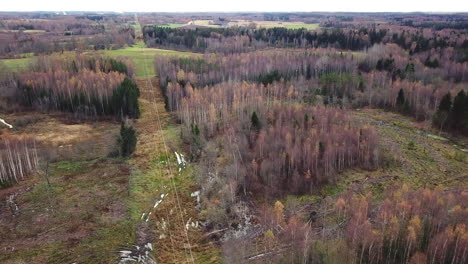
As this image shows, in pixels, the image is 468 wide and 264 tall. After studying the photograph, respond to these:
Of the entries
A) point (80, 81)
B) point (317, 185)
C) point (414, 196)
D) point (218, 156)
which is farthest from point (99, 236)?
point (80, 81)

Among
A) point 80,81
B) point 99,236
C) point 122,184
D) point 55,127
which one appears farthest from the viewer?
point 80,81

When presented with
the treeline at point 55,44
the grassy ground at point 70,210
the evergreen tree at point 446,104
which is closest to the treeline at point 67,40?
the treeline at point 55,44

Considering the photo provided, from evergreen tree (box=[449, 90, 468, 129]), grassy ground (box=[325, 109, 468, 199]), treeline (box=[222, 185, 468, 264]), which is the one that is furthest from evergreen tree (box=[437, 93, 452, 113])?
treeline (box=[222, 185, 468, 264])

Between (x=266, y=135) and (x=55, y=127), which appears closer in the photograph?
(x=266, y=135)

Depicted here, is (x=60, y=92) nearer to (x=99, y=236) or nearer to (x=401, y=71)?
(x=99, y=236)

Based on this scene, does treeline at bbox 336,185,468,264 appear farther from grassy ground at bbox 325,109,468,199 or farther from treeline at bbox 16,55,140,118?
treeline at bbox 16,55,140,118

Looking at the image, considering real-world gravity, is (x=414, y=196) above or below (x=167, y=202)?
above

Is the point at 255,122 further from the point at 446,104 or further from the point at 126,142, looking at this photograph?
the point at 446,104

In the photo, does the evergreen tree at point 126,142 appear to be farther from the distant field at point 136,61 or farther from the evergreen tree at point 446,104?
the distant field at point 136,61
